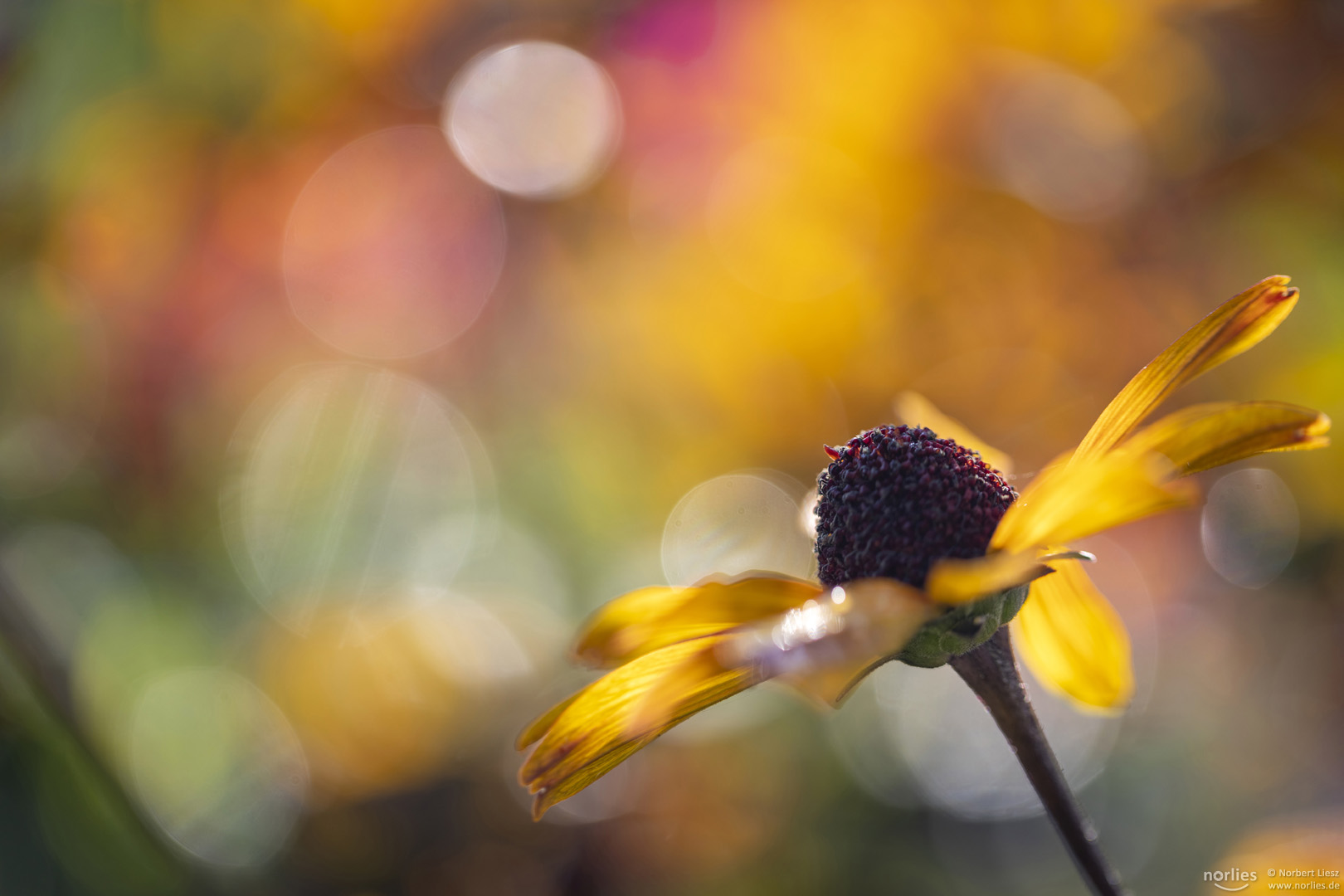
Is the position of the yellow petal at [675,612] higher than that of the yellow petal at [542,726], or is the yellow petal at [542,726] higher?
the yellow petal at [675,612]

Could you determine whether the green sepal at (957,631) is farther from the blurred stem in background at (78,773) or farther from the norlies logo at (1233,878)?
the blurred stem in background at (78,773)

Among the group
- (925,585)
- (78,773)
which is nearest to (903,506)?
(925,585)

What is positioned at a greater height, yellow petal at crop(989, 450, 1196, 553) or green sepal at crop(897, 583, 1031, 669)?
yellow petal at crop(989, 450, 1196, 553)

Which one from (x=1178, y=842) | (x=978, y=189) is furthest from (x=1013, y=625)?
(x=978, y=189)

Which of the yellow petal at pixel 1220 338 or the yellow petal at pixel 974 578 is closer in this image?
the yellow petal at pixel 974 578

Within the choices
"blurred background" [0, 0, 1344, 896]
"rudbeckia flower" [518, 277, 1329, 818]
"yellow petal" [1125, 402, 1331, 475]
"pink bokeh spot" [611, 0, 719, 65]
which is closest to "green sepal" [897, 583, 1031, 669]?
"rudbeckia flower" [518, 277, 1329, 818]

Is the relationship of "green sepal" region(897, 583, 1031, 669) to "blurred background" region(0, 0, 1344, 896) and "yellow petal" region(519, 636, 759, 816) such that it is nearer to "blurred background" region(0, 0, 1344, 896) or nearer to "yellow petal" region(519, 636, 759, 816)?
"yellow petal" region(519, 636, 759, 816)

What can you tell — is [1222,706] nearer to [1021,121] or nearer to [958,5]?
[1021,121]

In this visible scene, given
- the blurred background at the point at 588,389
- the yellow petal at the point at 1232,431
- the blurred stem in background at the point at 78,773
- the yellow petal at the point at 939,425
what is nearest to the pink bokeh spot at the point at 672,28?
the blurred background at the point at 588,389
